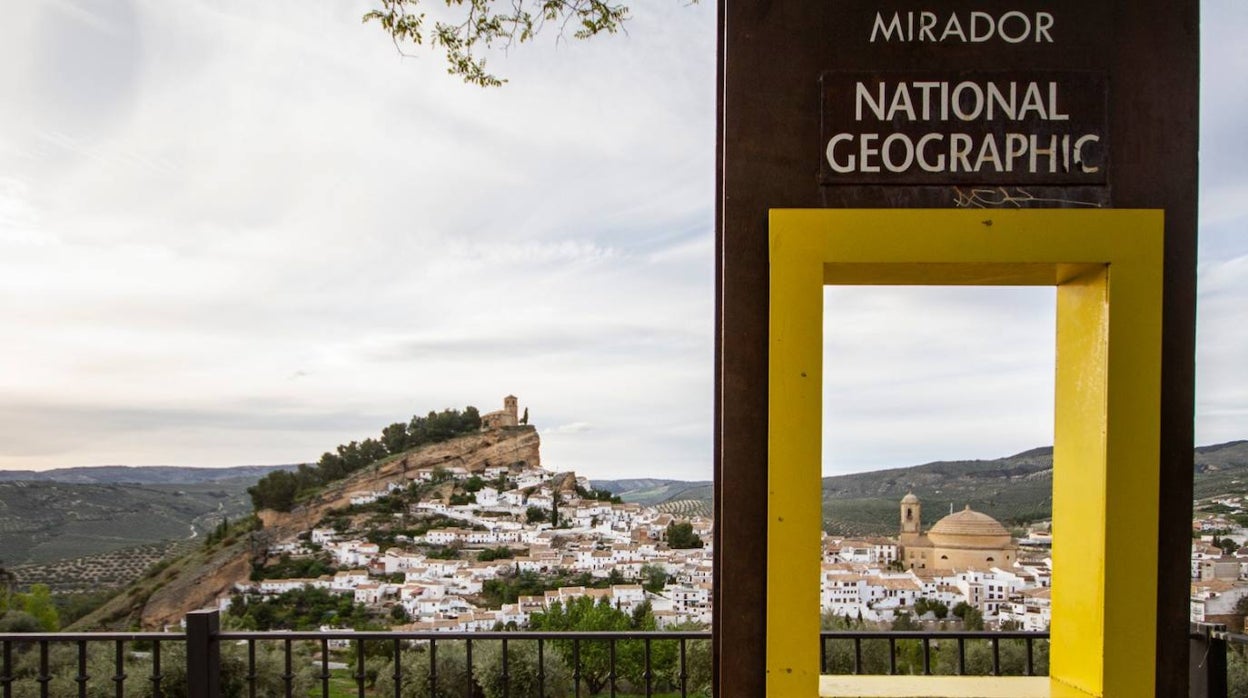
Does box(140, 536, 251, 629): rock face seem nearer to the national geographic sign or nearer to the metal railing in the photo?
the metal railing

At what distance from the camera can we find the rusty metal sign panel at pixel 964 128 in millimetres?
2189

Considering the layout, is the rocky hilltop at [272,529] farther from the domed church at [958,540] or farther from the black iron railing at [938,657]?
the domed church at [958,540]

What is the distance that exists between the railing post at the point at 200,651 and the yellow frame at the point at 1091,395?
121 inches

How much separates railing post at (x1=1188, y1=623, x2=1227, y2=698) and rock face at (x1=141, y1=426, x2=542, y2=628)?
975 centimetres

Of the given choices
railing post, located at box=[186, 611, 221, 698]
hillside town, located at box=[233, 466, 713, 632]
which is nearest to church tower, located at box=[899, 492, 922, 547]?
hillside town, located at box=[233, 466, 713, 632]

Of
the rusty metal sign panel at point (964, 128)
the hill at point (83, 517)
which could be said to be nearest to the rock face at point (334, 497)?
the hill at point (83, 517)

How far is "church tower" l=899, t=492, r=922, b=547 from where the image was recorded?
3785 millimetres

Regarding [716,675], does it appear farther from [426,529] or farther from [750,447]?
[426,529]

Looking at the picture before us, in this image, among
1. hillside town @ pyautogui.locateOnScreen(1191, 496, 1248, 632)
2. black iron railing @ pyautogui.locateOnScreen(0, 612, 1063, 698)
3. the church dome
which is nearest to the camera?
the church dome

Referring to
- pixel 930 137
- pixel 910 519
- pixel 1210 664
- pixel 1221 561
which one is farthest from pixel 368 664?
pixel 930 137

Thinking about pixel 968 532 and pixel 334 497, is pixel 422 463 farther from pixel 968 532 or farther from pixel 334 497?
pixel 968 532

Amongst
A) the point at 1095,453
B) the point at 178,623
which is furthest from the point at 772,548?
the point at 178,623

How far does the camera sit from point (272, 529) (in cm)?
1520

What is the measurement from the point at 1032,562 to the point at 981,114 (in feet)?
7.41
